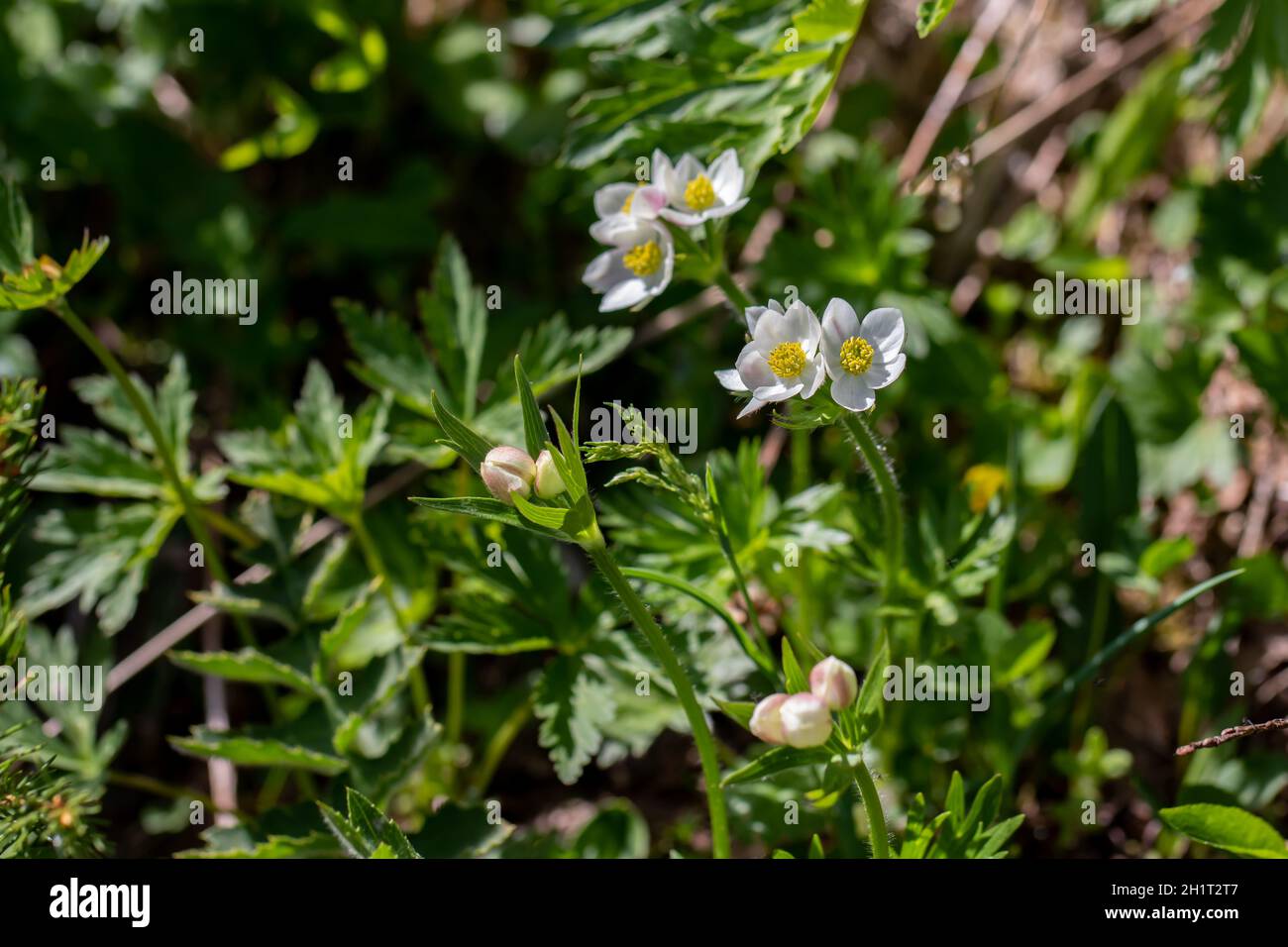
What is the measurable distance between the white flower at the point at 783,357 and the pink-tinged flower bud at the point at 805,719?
463mm

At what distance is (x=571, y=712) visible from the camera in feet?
7.52

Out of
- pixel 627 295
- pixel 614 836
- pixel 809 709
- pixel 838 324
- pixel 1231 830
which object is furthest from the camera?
pixel 614 836

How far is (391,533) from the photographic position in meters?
2.79

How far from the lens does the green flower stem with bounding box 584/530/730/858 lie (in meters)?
1.91

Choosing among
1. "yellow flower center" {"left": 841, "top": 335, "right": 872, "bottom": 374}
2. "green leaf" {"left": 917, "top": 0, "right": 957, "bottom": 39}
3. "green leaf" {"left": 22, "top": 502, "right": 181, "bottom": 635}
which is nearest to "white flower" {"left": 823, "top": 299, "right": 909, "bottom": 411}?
"yellow flower center" {"left": 841, "top": 335, "right": 872, "bottom": 374}

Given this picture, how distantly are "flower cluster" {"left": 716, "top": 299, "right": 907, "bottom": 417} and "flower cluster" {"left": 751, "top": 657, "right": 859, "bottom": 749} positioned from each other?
0.43 meters

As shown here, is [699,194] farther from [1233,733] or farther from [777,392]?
[1233,733]

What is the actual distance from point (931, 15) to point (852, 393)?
37.5 inches

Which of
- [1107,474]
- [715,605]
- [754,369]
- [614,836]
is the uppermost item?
[754,369]

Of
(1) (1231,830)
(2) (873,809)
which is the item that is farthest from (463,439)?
(1) (1231,830)

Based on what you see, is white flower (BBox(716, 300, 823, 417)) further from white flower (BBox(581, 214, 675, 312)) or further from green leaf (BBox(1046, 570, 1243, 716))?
green leaf (BBox(1046, 570, 1243, 716))

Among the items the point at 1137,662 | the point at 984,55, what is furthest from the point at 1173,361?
the point at 984,55
